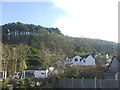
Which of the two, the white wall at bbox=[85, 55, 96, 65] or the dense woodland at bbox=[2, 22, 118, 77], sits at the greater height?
the dense woodland at bbox=[2, 22, 118, 77]

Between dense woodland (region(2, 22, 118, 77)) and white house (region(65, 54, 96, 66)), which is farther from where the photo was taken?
white house (region(65, 54, 96, 66))

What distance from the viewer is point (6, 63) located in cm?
1844

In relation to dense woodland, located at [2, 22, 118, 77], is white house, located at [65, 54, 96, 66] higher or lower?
lower

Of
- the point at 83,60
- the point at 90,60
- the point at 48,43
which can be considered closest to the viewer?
the point at 90,60

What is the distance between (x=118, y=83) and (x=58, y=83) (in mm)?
5584

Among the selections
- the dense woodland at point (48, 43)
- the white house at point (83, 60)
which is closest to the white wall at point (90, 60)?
the white house at point (83, 60)

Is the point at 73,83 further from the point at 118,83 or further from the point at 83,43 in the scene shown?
the point at 83,43

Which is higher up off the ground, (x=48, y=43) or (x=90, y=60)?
(x=48, y=43)

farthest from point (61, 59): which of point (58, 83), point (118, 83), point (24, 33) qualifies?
point (24, 33)

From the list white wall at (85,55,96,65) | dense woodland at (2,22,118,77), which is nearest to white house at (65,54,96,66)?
white wall at (85,55,96,65)

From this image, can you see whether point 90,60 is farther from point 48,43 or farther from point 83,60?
point 48,43

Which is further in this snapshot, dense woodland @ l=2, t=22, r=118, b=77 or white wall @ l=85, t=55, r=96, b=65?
white wall @ l=85, t=55, r=96, b=65

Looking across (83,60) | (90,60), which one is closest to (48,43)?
(83,60)

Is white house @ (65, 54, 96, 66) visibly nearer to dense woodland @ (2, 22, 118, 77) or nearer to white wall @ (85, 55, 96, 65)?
white wall @ (85, 55, 96, 65)
